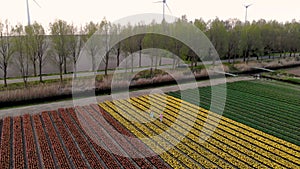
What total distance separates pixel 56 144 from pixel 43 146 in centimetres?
68

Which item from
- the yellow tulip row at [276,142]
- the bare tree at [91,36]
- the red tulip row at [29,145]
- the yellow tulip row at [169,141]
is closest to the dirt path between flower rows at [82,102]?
the red tulip row at [29,145]

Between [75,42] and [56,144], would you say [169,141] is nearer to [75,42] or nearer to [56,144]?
[56,144]

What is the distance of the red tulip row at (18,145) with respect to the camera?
12123 millimetres

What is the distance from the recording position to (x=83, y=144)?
46.1ft

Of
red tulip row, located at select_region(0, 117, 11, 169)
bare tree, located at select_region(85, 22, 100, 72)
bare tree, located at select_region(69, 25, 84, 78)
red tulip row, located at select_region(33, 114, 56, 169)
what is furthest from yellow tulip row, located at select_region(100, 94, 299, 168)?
bare tree, located at select_region(85, 22, 100, 72)

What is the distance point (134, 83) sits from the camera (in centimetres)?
2783

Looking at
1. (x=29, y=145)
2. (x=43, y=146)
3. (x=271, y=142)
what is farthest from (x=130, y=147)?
(x=271, y=142)

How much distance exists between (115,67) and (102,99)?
53.5 ft

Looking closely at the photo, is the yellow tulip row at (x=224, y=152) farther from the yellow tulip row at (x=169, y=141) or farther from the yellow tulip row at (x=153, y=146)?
the yellow tulip row at (x=153, y=146)

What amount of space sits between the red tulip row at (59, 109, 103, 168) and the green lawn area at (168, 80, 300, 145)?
10571mm

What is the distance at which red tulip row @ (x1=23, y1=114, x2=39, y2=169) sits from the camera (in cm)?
1209

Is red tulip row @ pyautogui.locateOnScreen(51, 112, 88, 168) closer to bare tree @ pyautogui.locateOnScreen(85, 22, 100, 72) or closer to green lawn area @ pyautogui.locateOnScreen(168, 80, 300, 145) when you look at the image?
green lawn area @ pyautogui.locateOnScreen(168, 80, 300, 145)

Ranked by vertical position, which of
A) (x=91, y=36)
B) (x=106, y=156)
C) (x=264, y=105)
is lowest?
(x=106, y=156)

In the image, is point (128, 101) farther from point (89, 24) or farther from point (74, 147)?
point (89, 24)
